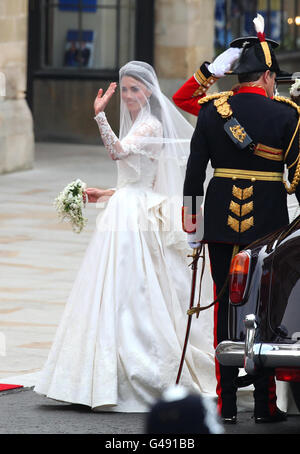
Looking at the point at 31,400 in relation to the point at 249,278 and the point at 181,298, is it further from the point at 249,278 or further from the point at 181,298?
the point at 249,278

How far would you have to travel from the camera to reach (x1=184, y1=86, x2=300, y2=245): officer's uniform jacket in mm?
5410

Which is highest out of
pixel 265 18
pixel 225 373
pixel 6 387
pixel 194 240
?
pixel 265 18

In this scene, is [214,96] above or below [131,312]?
above

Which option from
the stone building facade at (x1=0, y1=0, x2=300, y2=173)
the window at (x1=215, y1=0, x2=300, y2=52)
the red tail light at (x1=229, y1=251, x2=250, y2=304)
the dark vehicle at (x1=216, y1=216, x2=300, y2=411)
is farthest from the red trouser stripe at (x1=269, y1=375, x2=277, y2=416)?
the window at (x1=215, y1=0, x2=300, y2=52)

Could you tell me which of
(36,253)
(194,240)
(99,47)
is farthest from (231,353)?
(99,47)

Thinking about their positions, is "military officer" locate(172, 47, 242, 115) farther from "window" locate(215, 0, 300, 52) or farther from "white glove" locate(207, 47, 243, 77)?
"window" locate(215, 0, 300, 52)

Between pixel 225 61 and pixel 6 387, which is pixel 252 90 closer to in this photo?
pixel 225 61

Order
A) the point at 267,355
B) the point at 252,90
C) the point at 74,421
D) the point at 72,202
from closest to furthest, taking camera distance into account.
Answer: the point at 267,355 → the point at 74,421 → the point at 252,90 → the point at 72,202

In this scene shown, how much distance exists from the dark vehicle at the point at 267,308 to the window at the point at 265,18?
15625 millimetres

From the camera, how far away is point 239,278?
4.98 metres

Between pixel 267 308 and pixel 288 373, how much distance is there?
300mm

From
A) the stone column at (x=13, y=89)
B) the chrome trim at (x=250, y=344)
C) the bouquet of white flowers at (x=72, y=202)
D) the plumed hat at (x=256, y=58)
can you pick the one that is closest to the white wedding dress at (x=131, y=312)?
the bouquet of white flowers at (x=72, y=202)

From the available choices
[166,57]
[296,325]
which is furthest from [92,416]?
[166,57]

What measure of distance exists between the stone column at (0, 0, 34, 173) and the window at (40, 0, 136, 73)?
3.77m
